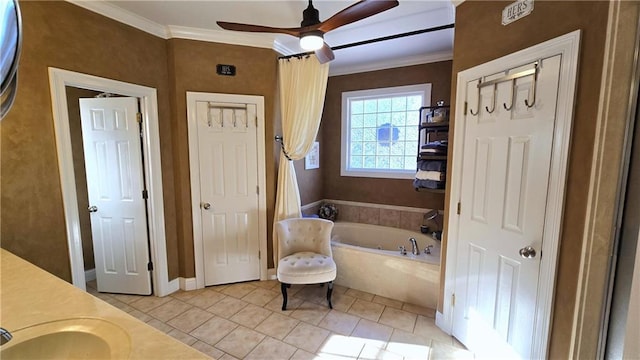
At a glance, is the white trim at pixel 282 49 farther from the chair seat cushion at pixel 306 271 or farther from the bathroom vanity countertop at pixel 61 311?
the bathroom vanity countertop at pixel 61 311

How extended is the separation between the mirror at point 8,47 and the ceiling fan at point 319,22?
3.70 feet

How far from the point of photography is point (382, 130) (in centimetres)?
407

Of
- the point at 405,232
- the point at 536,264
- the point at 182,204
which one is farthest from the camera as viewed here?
the point at 405,232

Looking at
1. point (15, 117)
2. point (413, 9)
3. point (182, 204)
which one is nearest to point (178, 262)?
point (182, 204)

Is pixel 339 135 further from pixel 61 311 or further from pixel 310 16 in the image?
pixel 61 311

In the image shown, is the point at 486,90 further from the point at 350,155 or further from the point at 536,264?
the point at 350,155

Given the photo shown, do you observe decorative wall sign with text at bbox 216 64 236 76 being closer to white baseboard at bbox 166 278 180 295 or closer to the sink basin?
white baseboard at bbox 166 278 180 295

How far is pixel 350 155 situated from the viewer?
4.32m

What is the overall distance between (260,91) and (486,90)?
6.99 ft

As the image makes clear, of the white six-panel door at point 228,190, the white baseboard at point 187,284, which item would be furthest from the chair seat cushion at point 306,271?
the white baseboard at point 187,284

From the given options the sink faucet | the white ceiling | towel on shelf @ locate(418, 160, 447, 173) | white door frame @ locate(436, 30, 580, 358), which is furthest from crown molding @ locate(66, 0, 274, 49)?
the sink faucet

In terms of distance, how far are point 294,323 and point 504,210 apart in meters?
1.89

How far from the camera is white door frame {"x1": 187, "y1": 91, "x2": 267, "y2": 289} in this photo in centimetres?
283

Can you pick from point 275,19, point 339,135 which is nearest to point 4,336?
point 275,19
